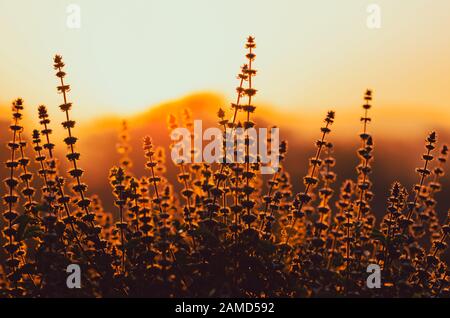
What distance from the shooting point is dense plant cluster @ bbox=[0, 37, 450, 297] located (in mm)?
8070

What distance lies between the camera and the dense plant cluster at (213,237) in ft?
26.5

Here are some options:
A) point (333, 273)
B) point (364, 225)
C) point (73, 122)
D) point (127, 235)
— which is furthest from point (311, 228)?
point (73, 122)

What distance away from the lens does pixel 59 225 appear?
8.30 meters

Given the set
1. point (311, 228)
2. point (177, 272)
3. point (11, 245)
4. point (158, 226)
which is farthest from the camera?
point (311, 228)

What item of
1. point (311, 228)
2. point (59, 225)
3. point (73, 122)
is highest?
point (73, 122)

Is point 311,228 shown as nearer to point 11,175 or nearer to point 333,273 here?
point 333,273

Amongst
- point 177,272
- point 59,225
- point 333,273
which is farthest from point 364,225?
point 59,225

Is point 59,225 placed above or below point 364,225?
above

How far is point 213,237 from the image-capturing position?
800 centimetres

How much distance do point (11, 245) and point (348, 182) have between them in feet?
18.4

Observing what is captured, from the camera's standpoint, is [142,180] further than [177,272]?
Yes

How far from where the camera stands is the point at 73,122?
9508 millimetres
